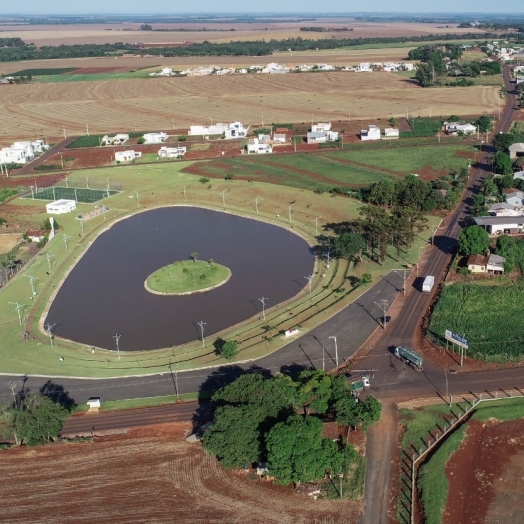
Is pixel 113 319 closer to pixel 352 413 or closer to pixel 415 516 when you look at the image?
pixel 352 413

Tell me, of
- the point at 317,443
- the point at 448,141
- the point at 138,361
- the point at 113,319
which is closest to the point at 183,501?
the point at 317,443

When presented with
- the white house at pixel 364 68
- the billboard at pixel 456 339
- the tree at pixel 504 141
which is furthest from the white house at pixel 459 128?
the billboard at pixel 456 339

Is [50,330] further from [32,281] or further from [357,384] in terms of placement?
[357,384]

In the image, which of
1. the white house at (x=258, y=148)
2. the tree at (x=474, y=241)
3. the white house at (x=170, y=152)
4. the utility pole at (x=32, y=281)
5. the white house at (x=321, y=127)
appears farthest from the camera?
the white house at (x=321, y=127)

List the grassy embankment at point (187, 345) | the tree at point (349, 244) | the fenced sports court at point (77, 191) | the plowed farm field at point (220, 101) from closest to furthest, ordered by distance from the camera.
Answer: the grassy embankment at point (187, 345) → the tree at point (349, 244) → the fenced sports court at point (77, 191) → the plowed farm field at point (220, 101)

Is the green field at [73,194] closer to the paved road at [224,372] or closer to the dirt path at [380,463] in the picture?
the paved road at [224,372]

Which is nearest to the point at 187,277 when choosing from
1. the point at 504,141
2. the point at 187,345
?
the point at 187,345
